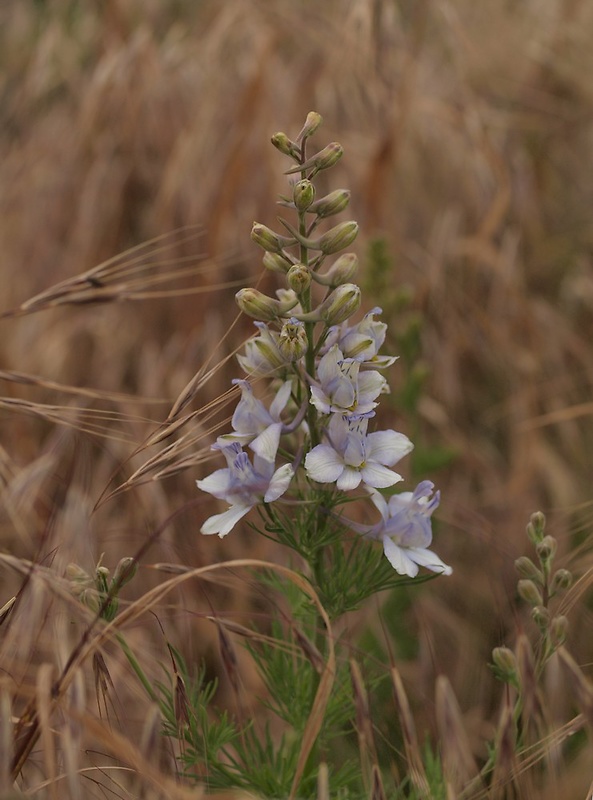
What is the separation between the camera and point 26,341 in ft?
9.66

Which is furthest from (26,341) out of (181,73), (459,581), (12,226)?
(459,581)

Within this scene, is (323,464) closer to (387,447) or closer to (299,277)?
(387,447)

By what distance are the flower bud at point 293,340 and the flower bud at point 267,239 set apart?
0.11 m

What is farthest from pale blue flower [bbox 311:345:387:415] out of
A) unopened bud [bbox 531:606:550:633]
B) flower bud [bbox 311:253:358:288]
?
unopened bud [bbox 531:606:550:633]

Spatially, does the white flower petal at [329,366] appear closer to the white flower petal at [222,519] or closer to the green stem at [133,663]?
the white flower petal at [222,519]

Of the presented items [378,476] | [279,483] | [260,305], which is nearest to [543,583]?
[378,476]

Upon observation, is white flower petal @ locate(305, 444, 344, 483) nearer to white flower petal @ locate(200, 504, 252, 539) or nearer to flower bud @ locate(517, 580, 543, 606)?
white flower petal @ locate(200, 504, 252, 539)

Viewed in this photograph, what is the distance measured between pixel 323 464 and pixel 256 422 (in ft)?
0.41

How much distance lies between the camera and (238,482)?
118 centimetres

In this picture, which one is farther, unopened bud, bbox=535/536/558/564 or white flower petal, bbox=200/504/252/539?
unopened bud, bbox=535/536/558/564

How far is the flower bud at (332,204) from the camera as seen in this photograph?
1263 millimetres

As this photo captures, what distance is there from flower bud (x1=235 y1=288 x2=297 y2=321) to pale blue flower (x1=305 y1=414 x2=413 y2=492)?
157 millimetres

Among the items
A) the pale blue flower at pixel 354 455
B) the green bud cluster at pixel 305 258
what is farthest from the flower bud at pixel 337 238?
the pale blue flower at pixel 354 455

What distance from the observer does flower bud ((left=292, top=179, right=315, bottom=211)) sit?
1159 millimetres
